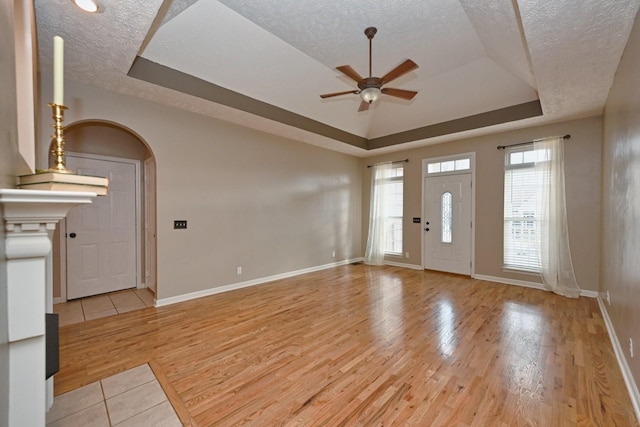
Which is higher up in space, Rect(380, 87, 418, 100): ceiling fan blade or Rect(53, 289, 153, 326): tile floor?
Rect(380, 87, 418, 100): ceiling fan blade

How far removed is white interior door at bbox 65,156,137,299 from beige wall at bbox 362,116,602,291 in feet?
16.3

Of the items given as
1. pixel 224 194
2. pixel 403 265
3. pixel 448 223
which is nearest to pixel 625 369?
pixel 448 223

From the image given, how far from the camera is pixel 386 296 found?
13.3ft

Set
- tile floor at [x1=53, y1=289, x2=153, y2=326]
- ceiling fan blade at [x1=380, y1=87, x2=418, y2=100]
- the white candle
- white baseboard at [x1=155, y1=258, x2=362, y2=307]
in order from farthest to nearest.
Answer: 1. white baseboard at [x1=155, y1=258, x2=362, y2=307]
2. tile floor at [x1=53, y1=289, x2=153, y2=326]
3. ceiling fan blade at [x1=380, y1=87, x2=418, y2=100]
4. the white candle

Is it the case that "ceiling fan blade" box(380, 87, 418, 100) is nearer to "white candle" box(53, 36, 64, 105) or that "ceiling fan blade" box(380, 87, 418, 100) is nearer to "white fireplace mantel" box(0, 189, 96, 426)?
"white candle" box(53, 36, 64, 105)

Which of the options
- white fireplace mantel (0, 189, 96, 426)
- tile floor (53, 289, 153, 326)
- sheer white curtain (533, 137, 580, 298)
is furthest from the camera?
sheer white curtain (533, 137, 580, 298)

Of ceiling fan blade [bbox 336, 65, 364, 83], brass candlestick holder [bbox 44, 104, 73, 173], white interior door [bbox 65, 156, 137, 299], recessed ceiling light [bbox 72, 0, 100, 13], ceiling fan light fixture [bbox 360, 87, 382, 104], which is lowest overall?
white interior door [bbox 65, 156, 137, 299]

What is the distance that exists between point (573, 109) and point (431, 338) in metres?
3.79

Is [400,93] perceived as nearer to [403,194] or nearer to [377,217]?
[403,194]

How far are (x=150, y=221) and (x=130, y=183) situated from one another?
2.60 ft

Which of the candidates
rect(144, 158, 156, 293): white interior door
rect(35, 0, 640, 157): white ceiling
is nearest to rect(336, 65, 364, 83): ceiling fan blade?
rect(35, 0, 640, 157): white ceiling

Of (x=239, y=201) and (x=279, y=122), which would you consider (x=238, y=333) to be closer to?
(x=239, y=201)

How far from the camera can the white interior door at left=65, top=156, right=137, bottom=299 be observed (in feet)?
12.8

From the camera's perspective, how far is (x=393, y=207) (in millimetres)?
6355
